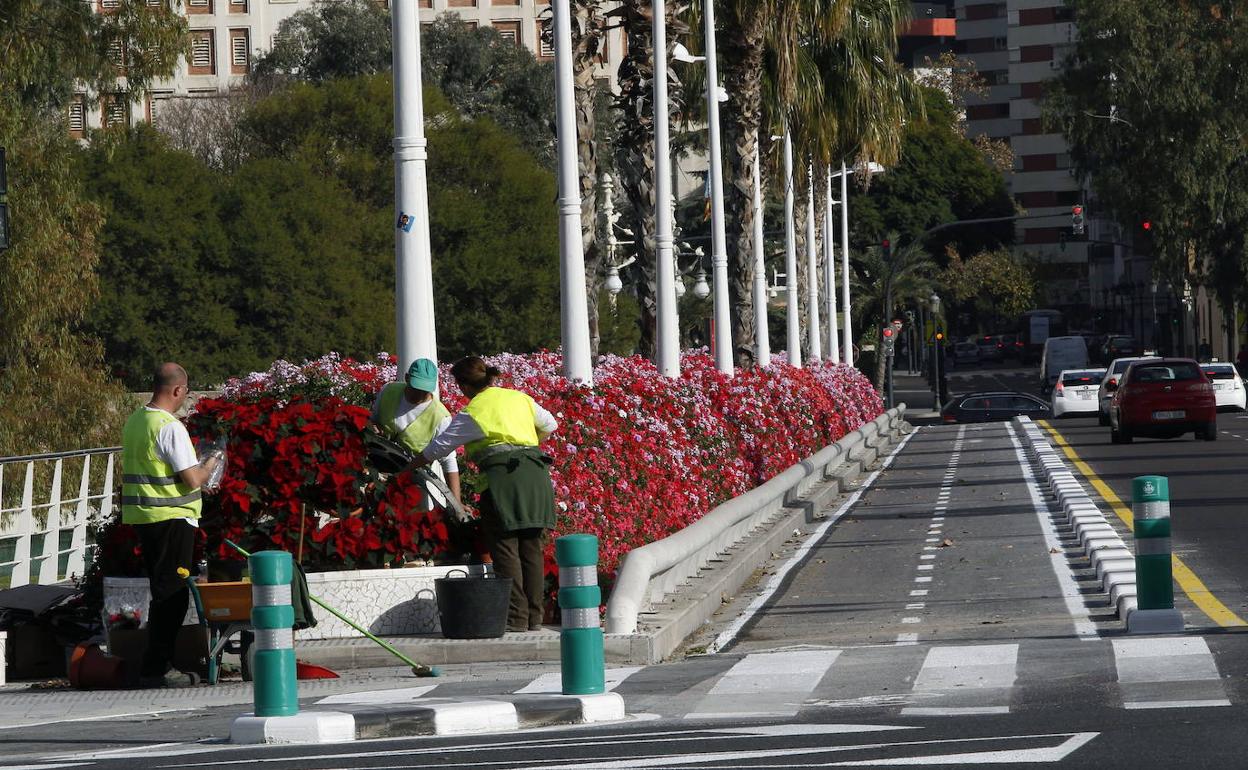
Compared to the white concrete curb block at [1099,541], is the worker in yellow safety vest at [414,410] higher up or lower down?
higher up

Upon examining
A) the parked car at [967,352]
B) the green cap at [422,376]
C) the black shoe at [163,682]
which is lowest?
the parked car at [967,352]

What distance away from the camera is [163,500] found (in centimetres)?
1234

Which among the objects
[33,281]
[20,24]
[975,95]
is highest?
[975,95]

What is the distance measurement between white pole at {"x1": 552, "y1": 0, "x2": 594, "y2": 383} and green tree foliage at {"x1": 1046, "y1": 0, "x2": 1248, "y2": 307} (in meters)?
51.8

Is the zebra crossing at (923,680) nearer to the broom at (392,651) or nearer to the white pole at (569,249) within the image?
the broom at (392,651)

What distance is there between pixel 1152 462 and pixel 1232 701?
25.4m

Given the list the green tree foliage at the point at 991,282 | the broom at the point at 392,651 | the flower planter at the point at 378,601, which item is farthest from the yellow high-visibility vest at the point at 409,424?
the green tree foliage at the point at 991,282

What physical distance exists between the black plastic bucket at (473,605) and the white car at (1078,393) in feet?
154

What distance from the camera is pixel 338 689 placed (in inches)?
465

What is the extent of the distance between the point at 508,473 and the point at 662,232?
618 inches

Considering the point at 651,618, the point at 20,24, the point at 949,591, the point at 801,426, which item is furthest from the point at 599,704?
the point at 801,426

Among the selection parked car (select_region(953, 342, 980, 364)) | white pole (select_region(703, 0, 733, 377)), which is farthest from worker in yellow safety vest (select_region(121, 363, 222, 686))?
parked car (select_region(953, 342, 980, 364))

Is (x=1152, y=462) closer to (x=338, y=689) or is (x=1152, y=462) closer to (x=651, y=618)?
(x=651, y=618)

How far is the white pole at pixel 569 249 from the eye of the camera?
19.2m
